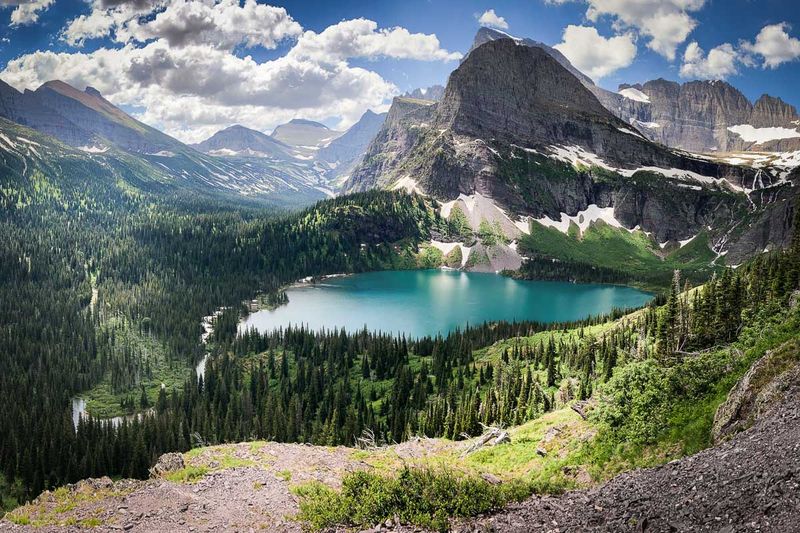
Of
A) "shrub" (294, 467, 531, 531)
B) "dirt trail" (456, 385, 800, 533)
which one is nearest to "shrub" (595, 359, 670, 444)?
"dirt trail" (456, 385, 800, 533)

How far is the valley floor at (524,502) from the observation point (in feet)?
51.6

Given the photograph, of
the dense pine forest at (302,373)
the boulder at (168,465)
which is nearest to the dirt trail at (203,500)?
the boulder at (168,465)

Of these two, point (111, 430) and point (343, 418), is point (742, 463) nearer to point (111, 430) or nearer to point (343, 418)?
point (343, 418)

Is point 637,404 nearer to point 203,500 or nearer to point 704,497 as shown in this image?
point 704,497

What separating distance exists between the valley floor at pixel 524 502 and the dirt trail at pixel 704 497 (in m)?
0.04

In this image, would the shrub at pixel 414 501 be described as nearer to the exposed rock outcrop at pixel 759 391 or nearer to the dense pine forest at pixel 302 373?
the exposed rock outcrop at pixel 759 391

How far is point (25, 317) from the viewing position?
508 ft

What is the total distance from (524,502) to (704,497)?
7.45 m

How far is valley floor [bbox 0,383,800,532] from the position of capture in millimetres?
15734

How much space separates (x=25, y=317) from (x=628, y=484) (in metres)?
179

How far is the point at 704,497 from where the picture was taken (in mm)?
16609

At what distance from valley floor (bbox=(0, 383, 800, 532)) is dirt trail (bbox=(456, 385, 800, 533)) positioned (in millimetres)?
36

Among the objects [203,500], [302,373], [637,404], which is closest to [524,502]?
[637,404]

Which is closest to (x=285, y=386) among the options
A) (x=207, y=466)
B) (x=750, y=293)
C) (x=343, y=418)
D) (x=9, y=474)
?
(x=343, y=418)
